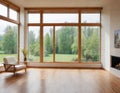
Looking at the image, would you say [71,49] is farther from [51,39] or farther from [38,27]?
[38,27]

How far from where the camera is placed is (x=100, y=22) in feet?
33.2

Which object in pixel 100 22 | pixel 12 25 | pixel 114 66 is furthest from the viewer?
pixel 100 22

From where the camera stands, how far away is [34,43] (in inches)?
410

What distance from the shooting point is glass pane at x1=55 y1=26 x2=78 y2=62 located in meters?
10.3

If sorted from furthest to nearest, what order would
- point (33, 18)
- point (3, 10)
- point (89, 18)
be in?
point (33, 18)
point (89, 18)
point (3, 10)

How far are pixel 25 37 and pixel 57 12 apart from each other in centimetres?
243

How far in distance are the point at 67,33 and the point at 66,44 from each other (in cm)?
67

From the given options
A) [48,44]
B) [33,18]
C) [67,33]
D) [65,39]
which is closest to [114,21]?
[67,33]

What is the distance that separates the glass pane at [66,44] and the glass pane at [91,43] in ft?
1.56

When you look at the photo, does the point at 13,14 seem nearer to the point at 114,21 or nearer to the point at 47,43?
the point at 47,43

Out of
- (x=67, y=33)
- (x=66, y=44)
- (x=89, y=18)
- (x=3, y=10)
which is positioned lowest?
(x=66, y=44)

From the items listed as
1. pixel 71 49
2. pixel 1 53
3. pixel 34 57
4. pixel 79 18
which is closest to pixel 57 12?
pixel 79 18

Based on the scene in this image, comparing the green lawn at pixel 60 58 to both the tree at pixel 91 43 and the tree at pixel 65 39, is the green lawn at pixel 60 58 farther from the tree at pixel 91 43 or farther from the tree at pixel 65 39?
the tree at pixel 91 43

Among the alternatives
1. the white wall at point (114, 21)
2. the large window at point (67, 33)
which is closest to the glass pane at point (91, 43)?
the large window at point (67, 33)
